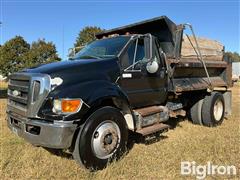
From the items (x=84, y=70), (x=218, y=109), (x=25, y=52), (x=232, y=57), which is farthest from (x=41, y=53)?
(x=84, y=70)

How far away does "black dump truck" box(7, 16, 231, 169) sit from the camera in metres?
4.54

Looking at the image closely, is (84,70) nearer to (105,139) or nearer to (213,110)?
(105,139)

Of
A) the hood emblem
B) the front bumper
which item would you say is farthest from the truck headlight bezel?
the hood emblem

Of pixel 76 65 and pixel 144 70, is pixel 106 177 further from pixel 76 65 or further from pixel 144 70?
pixel 144 70

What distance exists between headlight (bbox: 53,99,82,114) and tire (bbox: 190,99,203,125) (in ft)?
A: 15.5

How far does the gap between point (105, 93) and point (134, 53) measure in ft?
4.65

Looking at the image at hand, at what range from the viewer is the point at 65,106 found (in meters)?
4.48

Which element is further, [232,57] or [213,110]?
[232,57]

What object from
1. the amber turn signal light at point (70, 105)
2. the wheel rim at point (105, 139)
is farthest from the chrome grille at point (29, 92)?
the wheel rim at point (105, 139)

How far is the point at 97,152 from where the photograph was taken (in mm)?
4820

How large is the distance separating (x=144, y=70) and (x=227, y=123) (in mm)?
3917

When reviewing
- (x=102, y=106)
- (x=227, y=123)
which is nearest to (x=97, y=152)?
(x=102, y=106)

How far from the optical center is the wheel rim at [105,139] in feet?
15.8

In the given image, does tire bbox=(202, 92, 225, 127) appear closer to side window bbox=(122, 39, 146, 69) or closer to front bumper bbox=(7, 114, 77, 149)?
side window bbox=(122, 39, 146, 69)
